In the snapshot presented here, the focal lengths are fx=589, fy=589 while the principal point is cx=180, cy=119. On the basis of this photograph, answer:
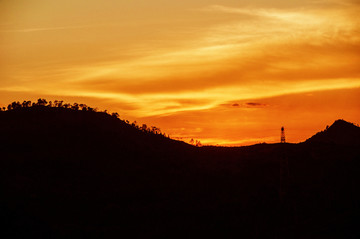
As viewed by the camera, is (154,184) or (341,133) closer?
(154,184)

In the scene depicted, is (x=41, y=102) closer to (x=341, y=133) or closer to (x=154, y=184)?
(x=154, y=184)

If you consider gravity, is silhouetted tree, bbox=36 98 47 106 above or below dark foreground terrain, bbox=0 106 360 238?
above

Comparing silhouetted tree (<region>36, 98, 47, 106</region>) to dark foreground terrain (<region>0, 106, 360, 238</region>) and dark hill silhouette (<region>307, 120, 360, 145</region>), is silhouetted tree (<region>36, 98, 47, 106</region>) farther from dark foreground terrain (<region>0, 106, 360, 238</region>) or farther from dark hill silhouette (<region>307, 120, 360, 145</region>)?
dark hill silhouette (<region>307, 120, 360, 145</region>)

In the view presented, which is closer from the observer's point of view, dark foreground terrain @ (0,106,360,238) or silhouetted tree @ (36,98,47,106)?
dark foreground terrain @ (0,106,360,238)

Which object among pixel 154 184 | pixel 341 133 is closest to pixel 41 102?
pixel 154 184

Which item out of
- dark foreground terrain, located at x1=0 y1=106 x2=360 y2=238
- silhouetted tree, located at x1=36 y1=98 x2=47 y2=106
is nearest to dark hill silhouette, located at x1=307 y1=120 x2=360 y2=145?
dark foreground terrain, located at x1=0 y1=106 x2=360 y2=238

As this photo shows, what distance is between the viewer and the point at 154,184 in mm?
75688

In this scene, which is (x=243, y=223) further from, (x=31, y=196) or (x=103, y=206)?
(x=31, y=196)

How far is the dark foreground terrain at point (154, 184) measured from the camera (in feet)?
208

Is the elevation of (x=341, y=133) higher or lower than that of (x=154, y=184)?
higher

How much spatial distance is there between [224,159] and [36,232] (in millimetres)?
35005

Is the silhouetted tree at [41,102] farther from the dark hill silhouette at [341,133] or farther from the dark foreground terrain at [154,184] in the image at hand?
the dark hill silhouette at [341,133]

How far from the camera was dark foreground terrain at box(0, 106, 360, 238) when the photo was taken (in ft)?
208

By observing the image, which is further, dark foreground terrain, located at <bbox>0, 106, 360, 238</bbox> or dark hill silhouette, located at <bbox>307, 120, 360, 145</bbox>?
dark hill silhouette, located at <bbox>307, 120, 360, 145</bbox>
